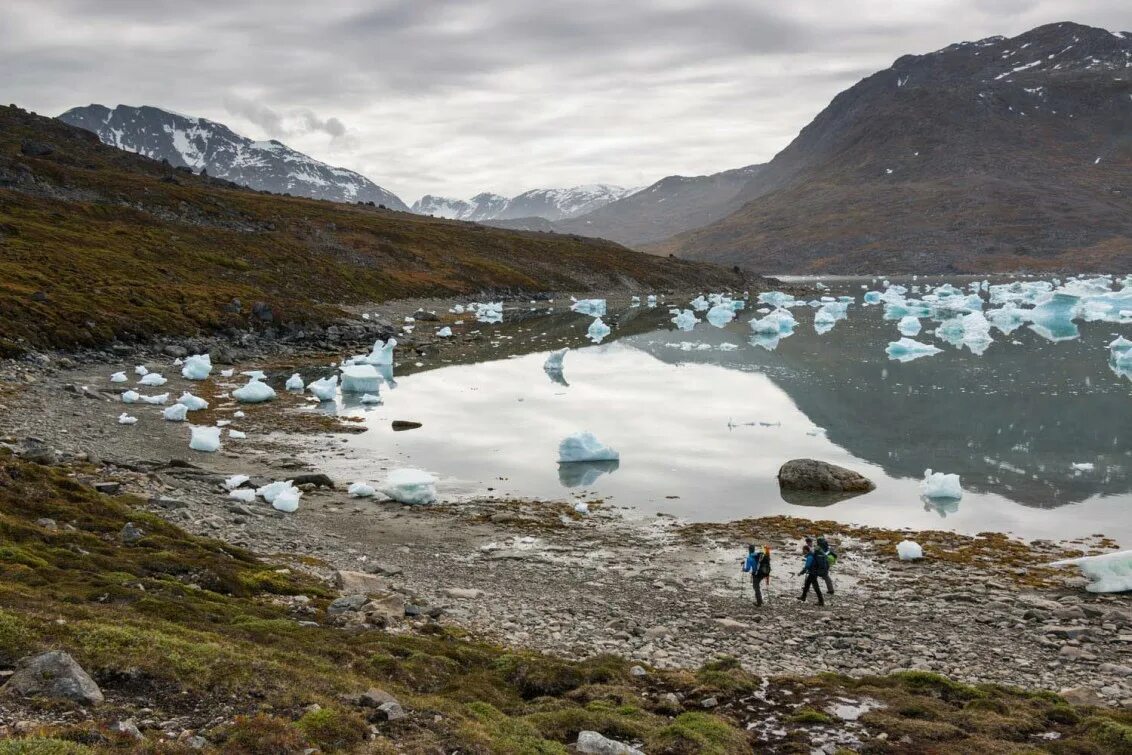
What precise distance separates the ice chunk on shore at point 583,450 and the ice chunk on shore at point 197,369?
83.1 feet

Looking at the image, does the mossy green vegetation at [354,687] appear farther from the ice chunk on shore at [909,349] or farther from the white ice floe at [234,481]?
the ice chunk on shore at [909,349]

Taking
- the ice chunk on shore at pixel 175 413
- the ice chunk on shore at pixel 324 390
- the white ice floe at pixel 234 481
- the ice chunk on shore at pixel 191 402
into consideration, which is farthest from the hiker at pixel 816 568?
the ice chunk on shore at pixel 324 390

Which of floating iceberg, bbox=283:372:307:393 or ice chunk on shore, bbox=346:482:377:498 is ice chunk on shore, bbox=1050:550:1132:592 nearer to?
ice chunk on shore, bbox=346:482:377:498

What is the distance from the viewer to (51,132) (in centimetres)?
13275

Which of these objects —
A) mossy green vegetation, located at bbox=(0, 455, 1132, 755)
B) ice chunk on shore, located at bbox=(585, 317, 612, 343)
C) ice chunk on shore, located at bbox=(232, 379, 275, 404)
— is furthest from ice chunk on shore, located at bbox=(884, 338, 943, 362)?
mossy green vegetation, located at bbox=(0, 455, 1132, 755)

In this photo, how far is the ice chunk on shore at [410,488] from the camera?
27891 millimetres

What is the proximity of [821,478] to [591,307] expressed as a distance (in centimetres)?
8653

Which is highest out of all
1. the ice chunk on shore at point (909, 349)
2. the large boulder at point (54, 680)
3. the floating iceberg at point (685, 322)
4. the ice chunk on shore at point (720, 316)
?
the ice chunk on shore at point (720, 316)

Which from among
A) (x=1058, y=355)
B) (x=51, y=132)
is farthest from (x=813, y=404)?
(x=51, y=132)

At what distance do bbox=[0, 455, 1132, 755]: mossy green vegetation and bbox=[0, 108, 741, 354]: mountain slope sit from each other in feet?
121

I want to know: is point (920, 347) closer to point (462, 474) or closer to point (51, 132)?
point (462, 474)

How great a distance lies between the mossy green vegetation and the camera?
1006cm

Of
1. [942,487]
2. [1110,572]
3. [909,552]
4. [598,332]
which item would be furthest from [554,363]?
[1110,572]

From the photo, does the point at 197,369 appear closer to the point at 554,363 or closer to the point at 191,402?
the point at 191,402
